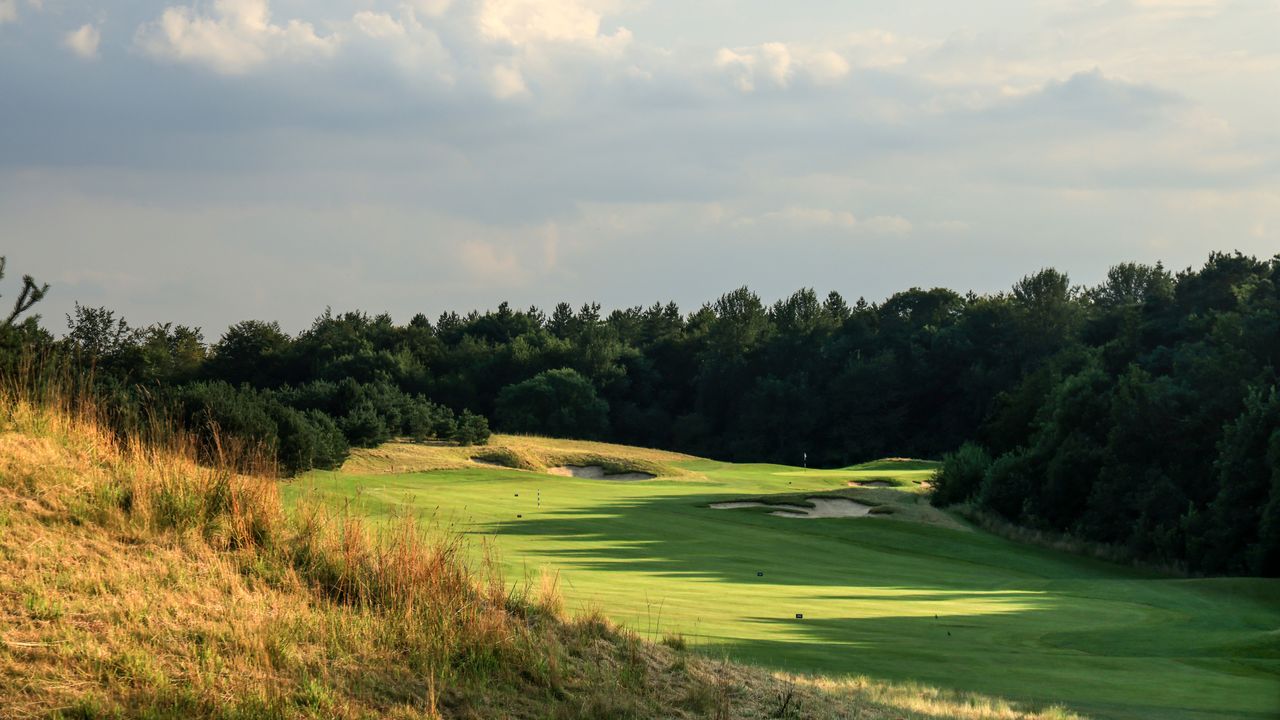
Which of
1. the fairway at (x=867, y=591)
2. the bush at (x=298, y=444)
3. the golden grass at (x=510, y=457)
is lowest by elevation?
the fairway at (x=867, y=591)

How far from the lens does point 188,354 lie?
7900cm

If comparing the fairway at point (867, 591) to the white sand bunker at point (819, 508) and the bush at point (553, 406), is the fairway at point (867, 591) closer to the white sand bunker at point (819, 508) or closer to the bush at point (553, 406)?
the white sand bunker at point (819, 508)

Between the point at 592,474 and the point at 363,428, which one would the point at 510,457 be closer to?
the point at 592,474

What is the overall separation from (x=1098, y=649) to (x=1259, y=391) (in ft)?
73.4

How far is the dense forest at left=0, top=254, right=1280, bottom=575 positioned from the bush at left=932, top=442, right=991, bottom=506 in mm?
107

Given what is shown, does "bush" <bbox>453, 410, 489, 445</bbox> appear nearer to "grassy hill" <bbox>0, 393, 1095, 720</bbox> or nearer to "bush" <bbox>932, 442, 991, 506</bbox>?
"bush" <bbox>932, 442, 991, 506</bbox>

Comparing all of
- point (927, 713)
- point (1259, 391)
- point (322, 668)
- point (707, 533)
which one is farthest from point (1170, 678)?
point (1259, 391)

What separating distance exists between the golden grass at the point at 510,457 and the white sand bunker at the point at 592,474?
170 mm

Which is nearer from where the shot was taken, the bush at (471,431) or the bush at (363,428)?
the bush at (363,428)

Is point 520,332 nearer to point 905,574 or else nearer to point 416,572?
point 905,574

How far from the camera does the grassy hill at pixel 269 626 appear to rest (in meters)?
8.37

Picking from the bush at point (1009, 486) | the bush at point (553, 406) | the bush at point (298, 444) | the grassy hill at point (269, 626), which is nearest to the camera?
the grassy hill at point (269, 626)

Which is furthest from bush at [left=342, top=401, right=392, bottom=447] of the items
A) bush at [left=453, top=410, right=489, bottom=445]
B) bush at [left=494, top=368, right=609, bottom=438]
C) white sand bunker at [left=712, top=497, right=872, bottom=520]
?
bush at [left=494, top=368, right=609, bottom=438]

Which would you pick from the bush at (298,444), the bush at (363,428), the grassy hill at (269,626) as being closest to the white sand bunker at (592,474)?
the bush at (363,428)
